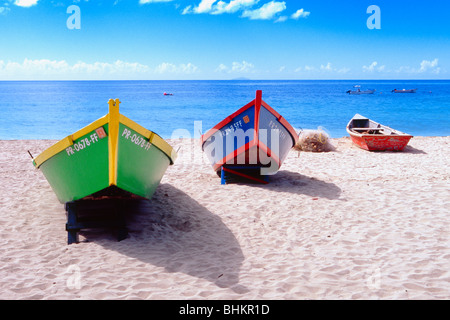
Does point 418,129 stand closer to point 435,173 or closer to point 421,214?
point 435,173

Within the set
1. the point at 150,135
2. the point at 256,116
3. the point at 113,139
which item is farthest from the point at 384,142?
the point at 113,139

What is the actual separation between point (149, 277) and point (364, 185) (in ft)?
19.8

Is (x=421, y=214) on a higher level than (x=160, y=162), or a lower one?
lower

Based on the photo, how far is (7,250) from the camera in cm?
520

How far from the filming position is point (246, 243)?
5.66 m

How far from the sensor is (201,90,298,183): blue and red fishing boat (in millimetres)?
8391

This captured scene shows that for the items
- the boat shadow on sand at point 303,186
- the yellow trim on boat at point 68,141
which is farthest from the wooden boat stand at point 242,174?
the yellow trim on boat at point 68,141

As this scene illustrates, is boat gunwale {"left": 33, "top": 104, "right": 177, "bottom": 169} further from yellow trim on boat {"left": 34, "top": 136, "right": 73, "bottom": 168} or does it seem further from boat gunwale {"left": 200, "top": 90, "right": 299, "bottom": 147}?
boat gunwale {"left": 200, "top": 90, "right": 299, "bottom": 147}

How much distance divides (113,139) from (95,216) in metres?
1.42

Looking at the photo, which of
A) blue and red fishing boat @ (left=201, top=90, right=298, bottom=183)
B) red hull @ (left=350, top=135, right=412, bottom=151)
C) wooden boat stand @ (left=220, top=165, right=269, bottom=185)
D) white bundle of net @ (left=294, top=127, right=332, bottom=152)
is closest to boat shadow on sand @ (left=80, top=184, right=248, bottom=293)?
wooden boat stand @ (left=220, top=165, right=269, bottom=185)

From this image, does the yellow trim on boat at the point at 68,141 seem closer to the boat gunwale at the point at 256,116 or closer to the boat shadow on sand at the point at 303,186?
the boat gunwale at the point at 256,116

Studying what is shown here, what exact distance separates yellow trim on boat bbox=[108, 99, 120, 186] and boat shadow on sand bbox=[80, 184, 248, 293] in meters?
1.07
